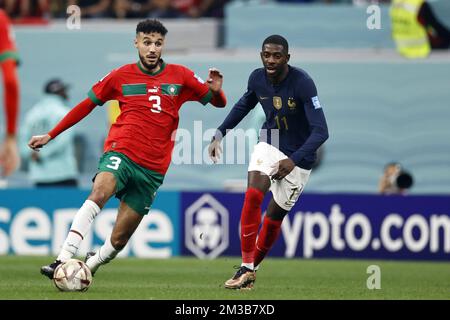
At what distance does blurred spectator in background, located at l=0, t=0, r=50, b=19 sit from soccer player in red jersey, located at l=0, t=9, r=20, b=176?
12.9m

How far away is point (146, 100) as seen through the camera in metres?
11.2

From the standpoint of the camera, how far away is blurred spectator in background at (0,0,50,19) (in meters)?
21.6

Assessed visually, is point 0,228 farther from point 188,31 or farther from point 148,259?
point 188,31

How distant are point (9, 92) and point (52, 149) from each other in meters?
8.70

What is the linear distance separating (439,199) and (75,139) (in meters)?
6.57

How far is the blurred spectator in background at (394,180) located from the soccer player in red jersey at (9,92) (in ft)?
30.9

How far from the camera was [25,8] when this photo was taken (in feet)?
70.9

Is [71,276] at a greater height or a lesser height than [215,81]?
lesser

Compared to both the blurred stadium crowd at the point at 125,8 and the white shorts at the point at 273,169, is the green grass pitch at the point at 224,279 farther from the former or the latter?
the blurred stadium crowd at the point at 125,8

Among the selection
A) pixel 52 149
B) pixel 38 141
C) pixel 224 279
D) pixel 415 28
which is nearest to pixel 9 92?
pixel 38 141

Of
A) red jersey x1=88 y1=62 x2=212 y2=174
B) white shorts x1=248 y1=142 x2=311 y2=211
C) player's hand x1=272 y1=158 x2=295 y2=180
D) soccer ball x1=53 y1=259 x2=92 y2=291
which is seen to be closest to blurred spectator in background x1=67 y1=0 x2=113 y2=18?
red jersey x1=88 y1=62 x2=212 y2=174

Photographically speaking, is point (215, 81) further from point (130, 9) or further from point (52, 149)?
point (130, 9)

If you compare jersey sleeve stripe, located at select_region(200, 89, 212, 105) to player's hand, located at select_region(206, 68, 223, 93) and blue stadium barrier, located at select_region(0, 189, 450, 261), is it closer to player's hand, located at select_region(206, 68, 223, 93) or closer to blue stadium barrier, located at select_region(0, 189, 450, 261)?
player's hand, located at select_region(206, 68, 223, 93)
